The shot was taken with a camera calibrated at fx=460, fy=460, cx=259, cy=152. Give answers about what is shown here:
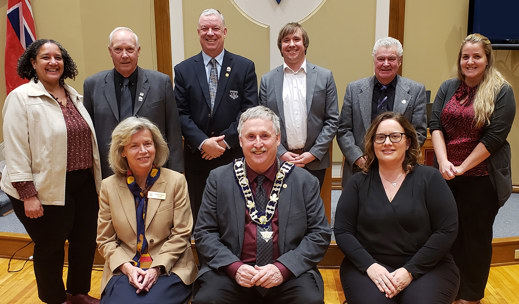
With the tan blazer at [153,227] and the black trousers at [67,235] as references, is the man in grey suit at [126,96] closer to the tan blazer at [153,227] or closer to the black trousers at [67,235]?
the black trousers at [67,235]

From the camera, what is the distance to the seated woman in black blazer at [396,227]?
6.81 feet

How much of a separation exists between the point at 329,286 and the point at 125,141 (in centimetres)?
166

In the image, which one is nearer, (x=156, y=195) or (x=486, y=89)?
(x=156, y=195)

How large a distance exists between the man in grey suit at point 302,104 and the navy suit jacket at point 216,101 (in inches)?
6.5

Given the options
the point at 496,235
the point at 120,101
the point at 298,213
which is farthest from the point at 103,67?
the point at 496,235

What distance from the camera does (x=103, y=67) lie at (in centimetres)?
468

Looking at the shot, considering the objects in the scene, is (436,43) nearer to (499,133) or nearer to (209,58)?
(499,133)

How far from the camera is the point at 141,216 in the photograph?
221cm

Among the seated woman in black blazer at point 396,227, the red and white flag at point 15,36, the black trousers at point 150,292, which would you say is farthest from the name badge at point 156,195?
the red and white flag at point 15,36

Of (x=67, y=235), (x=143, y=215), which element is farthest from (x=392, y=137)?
(x=67, y=235)

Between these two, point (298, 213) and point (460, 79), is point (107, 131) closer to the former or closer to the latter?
point (298, 213)

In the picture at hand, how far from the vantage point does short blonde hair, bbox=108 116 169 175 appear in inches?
86.0

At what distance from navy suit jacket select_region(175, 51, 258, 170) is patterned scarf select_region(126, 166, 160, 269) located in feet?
2.09

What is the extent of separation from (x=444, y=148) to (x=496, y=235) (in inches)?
49.0
